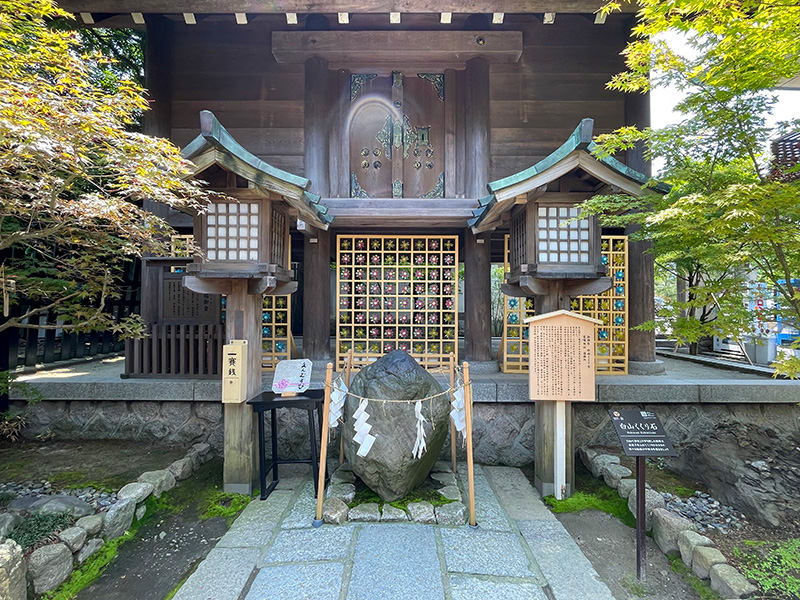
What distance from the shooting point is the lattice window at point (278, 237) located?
16.3 feet

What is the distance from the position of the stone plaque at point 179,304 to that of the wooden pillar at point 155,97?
0.50ft

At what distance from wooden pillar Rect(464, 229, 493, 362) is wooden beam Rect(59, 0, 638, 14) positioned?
3.90 metres

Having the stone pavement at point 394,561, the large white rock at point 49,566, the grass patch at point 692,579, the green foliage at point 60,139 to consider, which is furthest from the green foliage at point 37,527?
the grass patch at point 692,579

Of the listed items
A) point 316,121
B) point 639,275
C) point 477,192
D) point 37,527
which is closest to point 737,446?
point 639,275

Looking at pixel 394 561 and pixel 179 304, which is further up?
pixel 179 304

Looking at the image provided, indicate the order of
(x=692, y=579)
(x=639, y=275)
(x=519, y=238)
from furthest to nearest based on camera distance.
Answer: (x=639, y=275), (x=519, y=238), (x=692, y=579)

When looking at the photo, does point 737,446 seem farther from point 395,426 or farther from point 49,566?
point 49,566

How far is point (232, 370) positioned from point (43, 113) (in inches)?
117

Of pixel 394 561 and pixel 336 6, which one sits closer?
pixel 394 561

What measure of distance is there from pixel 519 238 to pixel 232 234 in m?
3.88

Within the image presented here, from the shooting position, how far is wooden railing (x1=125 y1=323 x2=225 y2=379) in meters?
6.42

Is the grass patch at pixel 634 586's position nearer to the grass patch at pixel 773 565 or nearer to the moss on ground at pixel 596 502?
the grass patch at pixel 773 565

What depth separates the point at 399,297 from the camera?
25.2 feet

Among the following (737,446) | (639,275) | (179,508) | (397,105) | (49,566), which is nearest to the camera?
(49,566)
